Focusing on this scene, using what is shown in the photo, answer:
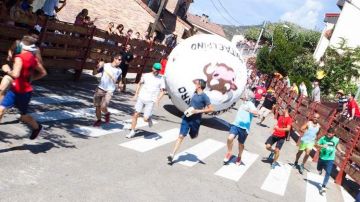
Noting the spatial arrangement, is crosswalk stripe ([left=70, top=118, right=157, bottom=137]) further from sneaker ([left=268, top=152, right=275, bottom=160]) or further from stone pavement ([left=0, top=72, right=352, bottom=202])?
sneaker ([left=268, top=152, right=275, bottom=160])

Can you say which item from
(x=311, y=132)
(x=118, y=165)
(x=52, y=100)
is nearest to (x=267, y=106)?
(x=311, y=132)

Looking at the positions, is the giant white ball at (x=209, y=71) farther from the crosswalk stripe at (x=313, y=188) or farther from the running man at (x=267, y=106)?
the running man at (x=267, y=106)

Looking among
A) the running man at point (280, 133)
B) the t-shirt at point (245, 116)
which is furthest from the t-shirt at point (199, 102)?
the running man at point (280, 133)

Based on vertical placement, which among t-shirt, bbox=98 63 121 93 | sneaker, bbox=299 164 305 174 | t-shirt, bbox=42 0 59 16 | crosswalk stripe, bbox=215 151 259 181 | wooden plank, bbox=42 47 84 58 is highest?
t-shirt, bbox=42 0 59 16

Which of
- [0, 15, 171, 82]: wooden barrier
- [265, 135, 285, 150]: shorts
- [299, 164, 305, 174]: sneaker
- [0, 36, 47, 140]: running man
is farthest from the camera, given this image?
[299, 164, 305, 174]: sneaker

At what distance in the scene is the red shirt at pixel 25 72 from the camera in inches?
299

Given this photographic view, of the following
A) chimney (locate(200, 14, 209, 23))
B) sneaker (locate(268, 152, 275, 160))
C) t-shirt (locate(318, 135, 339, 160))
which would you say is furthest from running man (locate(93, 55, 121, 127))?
chimney (locate(200, 14, 209, 23))

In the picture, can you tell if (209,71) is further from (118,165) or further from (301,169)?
(118,165)

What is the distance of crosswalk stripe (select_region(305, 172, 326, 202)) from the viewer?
1100 cm

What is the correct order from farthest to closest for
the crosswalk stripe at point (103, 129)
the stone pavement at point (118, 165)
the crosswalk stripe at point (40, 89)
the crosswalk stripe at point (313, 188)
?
the crosswalk stripe at point (40, 89), the crosswalk stripe at point (313, 188), the crosswalk stripe at point (103, 129), the stone pavement at point (118, 165)

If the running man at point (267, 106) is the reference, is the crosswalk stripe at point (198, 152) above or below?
below

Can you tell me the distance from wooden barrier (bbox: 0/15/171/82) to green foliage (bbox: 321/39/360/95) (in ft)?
59.2

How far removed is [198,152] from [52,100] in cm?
388

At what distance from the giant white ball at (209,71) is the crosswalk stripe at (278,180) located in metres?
2.69
